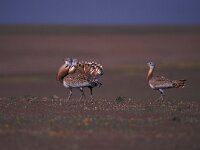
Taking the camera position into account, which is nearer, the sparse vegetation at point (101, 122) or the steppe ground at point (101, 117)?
the steppe ground at point (101, 117)

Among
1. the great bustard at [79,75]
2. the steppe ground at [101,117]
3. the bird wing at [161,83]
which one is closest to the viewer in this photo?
Result: the steppe ground at [101,117]

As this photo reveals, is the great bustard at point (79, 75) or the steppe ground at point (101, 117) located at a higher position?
the great bustard at point (79, 75)

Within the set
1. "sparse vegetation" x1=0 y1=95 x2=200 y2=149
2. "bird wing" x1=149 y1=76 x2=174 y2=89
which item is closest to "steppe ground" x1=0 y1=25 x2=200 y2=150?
"sparse vegetation" x1=0 y1=95 x2=200 y2=149

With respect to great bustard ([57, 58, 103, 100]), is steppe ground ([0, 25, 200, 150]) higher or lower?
lower

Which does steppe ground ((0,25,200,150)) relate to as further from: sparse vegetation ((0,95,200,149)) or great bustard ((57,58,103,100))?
great bustard ((57,58,103,100))

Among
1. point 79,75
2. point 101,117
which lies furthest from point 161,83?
point 101,117

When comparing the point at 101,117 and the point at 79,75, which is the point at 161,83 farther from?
the point at 101,117

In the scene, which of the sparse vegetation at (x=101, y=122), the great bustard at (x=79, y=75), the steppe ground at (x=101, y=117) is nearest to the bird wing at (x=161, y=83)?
the steppe ground at (x=101, y=117)

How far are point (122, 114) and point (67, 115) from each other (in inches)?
48.7

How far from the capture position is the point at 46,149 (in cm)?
1387

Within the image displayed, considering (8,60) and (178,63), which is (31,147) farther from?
(8,60)

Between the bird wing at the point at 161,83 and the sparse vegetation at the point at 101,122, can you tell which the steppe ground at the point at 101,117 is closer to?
the sparse vegetation at the point at 101,122

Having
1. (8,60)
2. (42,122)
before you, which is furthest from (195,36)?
(42,122)

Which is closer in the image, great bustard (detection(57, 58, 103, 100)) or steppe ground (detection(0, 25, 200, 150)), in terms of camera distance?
steppe ground (detection(0, 25, 200, 150))
